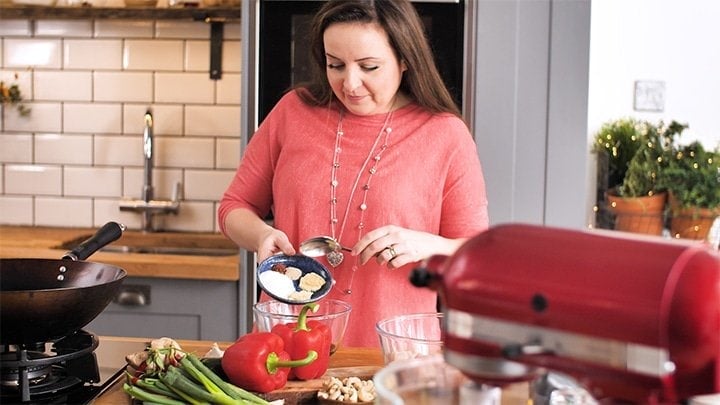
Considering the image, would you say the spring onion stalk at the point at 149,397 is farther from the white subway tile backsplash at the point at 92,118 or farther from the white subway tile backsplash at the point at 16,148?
the white subway tile backsplash at the point at 16,148

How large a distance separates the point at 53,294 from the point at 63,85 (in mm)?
2210

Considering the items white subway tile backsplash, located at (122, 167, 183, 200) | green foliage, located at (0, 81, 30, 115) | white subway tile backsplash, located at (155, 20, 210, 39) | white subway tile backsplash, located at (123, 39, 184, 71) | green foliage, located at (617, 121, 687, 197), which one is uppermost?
white subway tile backsplash, located at (155, 20, 210, 39)

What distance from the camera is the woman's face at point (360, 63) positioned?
197cm

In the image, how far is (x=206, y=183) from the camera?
338 cm

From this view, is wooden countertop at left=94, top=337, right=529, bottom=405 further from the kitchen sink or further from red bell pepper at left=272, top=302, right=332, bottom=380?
the kitchen sink

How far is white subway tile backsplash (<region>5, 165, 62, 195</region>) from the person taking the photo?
347 cm

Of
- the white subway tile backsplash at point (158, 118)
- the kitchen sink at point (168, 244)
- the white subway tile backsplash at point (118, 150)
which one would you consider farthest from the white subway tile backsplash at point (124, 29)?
the kitchen sink at point (168, 244)

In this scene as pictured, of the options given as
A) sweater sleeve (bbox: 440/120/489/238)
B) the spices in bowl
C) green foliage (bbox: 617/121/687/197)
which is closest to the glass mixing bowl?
the spices in bowl

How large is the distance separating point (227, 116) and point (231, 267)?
75 centimetres

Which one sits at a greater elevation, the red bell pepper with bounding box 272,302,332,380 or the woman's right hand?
the woman's right hand

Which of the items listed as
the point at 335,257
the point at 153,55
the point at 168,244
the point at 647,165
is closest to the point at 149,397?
the point at 335,257

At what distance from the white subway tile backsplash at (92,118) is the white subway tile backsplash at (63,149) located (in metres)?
0.04

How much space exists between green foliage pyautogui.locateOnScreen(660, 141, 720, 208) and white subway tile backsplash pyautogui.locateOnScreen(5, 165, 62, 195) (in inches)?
85.1

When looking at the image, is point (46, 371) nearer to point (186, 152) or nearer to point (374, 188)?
point (374, 188)
